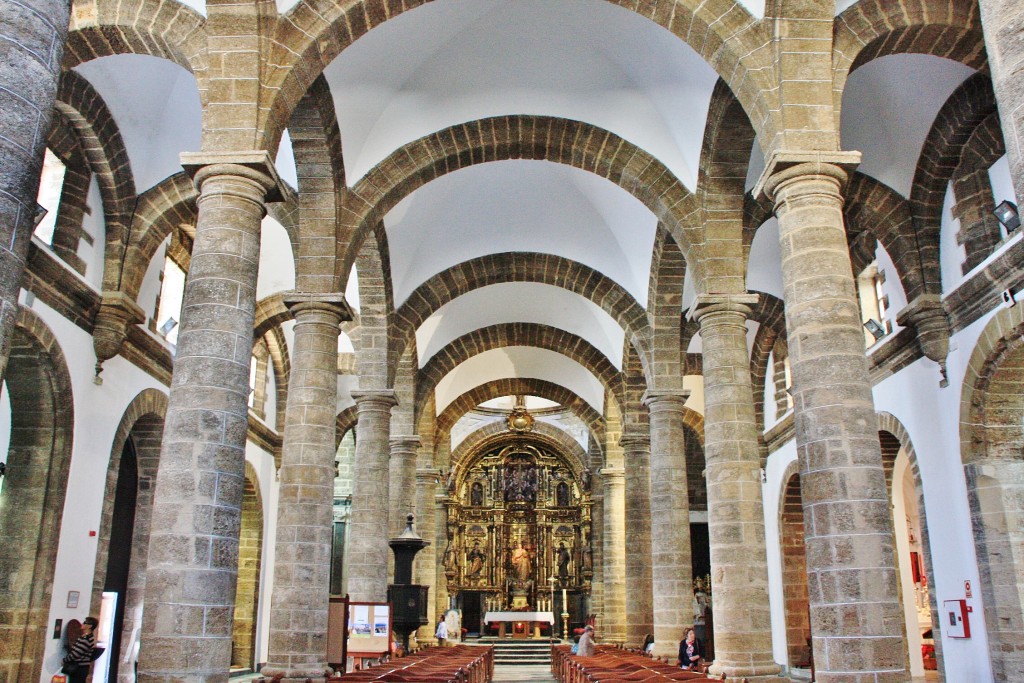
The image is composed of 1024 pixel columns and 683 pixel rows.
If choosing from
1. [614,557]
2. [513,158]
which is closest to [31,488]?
[513,158]

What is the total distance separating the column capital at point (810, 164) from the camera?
23.5 ft

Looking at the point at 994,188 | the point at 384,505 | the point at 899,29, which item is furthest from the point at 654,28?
the point at 384,505

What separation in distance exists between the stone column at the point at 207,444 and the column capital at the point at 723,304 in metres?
5.52

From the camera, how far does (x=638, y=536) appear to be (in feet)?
57.7

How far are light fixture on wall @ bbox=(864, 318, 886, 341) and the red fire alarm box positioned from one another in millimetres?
3891

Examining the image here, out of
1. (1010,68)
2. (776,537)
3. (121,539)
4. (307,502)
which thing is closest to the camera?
(1010,68)

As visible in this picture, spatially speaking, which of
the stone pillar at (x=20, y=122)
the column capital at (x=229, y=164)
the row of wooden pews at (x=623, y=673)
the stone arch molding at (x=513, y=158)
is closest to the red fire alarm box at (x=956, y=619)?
the row of wooden pews at (x=623, y=673)

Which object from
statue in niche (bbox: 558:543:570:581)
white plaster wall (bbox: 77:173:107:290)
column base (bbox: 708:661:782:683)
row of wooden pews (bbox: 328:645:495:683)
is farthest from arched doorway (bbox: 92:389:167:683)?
statue in niche (bbox: 558:543:570:581)

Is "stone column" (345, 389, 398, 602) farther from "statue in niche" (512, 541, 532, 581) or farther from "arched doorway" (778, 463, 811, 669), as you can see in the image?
"statue in niche" (512, 541, 532, 581)

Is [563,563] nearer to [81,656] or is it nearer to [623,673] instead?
[623,673]

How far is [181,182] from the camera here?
12023 mm

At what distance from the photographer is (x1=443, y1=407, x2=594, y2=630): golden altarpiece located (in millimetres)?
28203

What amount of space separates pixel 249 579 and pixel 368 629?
6.28 metres

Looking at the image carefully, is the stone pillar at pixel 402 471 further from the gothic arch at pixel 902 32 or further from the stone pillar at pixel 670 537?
the gothic arch at pixel 902 32
